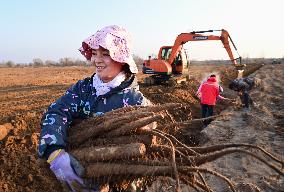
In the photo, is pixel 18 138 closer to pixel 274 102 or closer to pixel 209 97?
pixel 209 97

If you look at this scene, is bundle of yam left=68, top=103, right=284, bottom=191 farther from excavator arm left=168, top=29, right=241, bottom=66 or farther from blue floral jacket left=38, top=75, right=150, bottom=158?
excavator arm left=168, top=29, right=241, bottom=66

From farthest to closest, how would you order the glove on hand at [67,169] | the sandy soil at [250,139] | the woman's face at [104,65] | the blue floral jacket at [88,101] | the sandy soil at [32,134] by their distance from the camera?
the sandy soil at [250,139] < the sandy soil at [32,134] < the woman's face at [104,65] < the blue floral jacket at [88,101] < the glove on hand at [67,169]

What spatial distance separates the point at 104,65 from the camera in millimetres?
2441

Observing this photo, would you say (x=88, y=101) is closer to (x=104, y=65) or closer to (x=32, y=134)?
(x=104, y=65)

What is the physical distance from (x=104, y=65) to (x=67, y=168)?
2.45 feet

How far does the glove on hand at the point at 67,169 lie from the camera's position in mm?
1966

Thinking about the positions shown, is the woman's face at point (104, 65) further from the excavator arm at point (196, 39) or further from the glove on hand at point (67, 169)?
the excavator arm at point (196, 39)

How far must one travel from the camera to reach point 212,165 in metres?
7.15

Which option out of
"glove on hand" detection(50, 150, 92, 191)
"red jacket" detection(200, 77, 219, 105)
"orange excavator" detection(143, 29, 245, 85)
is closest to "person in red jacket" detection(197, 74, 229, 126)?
"red jacket" detection(200, 77, 219, 105)

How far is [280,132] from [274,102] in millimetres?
6389

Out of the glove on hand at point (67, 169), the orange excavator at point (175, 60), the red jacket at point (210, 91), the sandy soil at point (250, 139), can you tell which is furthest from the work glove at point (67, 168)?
the orange excavator at point (175, 60)

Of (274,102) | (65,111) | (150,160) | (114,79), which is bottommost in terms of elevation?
(274,102)

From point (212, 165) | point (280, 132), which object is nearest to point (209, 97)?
point (280, 132)

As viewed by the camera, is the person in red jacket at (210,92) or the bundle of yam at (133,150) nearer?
the bundle of yam at (133,150)
